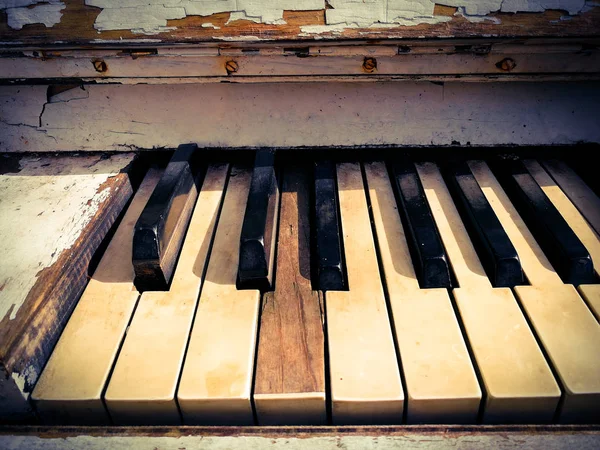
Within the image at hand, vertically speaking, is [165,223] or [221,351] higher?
[165,223]

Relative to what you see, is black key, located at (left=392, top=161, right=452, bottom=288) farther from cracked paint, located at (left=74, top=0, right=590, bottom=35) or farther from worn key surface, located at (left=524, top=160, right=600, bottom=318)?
cracked paint, located at (left=74, top=0, right=590, bottom=35)

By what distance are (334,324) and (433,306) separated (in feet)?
0.82

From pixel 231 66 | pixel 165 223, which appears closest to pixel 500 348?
pixel 165 223

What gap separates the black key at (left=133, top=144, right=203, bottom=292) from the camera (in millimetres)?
1183

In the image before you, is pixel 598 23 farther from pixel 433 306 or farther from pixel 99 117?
pixel 99 117

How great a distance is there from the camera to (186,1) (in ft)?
4.28

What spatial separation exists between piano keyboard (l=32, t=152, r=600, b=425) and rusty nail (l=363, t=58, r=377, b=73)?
34cm

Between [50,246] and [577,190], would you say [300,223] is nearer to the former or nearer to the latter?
[50,246]

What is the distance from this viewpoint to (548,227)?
4.17ft

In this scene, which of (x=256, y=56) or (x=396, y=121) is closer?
(x=256, y=56)

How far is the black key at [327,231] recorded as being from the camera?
1.17m

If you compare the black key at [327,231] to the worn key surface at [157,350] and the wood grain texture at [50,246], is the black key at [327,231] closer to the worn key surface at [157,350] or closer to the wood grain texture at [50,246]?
the worn key surface at [157,350]

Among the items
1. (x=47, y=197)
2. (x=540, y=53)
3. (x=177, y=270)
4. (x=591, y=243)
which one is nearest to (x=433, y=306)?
(x=591, y=243)

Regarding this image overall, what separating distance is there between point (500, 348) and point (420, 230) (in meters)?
0.37
